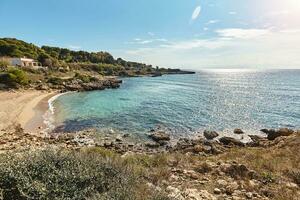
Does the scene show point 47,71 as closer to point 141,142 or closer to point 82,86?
point 82,86

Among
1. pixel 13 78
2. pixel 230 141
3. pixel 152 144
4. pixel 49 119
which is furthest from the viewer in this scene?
pixel 13 78

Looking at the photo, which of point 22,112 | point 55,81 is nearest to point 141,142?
point 22,112

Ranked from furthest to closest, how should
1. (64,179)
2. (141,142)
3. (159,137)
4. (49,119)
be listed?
(49,119) < (159,137) < (141,142) < (64,179)

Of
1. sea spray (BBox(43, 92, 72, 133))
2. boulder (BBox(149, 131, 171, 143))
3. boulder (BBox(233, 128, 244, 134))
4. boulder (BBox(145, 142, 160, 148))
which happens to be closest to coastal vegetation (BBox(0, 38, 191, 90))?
sea spray (BBox(43, 92, 72, 133))

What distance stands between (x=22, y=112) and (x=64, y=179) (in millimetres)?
28928

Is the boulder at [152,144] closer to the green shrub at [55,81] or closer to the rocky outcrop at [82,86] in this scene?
the rocky outcrop at [82,86]

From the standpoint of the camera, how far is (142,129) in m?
26.6

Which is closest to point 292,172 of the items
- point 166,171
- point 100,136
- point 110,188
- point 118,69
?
point 166,171

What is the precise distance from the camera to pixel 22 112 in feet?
103

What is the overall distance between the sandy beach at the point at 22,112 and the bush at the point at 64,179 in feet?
63.5

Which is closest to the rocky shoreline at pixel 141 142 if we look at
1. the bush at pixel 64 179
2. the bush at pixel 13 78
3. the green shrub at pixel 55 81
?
the bush at pixel 64 179

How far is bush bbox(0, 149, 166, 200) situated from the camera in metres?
5.36

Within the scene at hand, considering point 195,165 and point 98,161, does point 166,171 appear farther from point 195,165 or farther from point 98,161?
point 98,161

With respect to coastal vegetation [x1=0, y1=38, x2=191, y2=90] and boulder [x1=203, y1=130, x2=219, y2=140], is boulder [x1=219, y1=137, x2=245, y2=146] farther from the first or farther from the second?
coastal vegetation [x1=0, y1=38, x2=191, y2=90]
